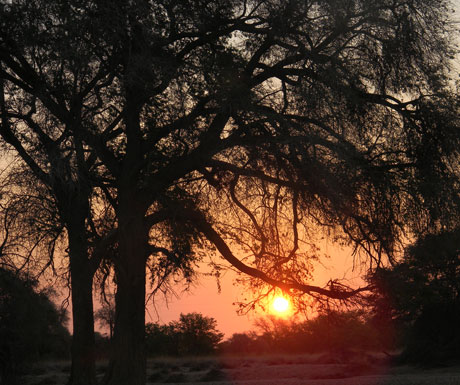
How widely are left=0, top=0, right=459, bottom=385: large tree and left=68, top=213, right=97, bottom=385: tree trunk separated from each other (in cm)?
216

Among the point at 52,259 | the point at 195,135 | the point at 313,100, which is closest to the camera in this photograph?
the point at 313,100

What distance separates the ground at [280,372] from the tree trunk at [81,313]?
21.5 feet

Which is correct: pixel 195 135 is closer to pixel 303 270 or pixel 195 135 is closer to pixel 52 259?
pixel 303 270

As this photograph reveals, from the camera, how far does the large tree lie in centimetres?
1070

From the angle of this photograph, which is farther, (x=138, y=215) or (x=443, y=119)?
(x=138, y=215)

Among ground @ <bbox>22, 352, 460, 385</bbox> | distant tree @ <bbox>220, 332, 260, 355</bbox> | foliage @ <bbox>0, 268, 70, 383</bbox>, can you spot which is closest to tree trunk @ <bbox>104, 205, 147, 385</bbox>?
foliage @ <bbox>0, 268, 70, 383</bbox>

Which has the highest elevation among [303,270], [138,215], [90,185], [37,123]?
[37,123]

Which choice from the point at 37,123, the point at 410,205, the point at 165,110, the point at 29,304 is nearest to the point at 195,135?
the point at 165,110

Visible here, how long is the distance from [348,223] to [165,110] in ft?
13.3

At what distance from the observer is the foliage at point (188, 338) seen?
32344 millimetres

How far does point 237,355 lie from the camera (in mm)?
30156

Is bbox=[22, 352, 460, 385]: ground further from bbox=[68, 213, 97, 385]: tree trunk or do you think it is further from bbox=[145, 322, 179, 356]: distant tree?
bbox=[68, 213, 97, 385]: tree trunk

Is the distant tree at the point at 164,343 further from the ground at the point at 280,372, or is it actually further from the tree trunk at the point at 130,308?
the tree trunk at the point at 130,308

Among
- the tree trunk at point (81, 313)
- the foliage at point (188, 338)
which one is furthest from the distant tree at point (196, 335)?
the tree trunk at point (81, 313)
